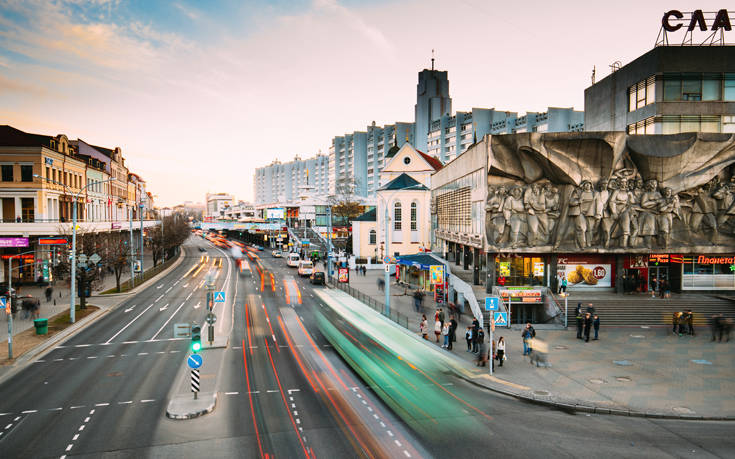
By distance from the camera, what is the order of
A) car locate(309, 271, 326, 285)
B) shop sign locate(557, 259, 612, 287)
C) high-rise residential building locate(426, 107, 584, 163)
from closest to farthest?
1. shop sign locate(557, 259, 612, 287)
2. car locate(309, 271, 326, 285)
3. high-rise residential building locate(426, 107, 584, 163)

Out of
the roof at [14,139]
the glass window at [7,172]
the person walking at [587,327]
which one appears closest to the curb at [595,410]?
the person walking at [587,327]

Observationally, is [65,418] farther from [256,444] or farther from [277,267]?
[277,267]

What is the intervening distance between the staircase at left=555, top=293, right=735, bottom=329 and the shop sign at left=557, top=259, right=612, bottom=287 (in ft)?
7.87

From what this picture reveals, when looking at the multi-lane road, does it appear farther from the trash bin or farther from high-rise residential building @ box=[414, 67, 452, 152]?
high-rise residential building @ box=[414, 67, 452, 152]

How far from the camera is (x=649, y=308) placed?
113 feet

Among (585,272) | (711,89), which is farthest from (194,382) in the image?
(711,89)

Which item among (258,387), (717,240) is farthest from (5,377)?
(717,240)

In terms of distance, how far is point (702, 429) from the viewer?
15.5 meters

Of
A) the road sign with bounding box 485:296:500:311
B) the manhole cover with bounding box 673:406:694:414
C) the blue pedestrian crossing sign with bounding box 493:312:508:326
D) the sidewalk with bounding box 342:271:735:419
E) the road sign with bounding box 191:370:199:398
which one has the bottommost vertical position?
the sidewalk with bounding box 342:271:735:419

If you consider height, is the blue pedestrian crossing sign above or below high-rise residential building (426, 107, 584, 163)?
below

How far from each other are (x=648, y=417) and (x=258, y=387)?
1490cm

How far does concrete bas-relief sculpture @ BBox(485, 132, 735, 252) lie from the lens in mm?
35531

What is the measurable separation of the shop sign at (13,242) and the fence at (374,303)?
1316 inches

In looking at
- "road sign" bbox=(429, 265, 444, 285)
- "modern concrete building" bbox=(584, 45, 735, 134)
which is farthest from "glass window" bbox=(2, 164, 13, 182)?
"modern concrete building" bbox=(584, 45, 735, 134)
